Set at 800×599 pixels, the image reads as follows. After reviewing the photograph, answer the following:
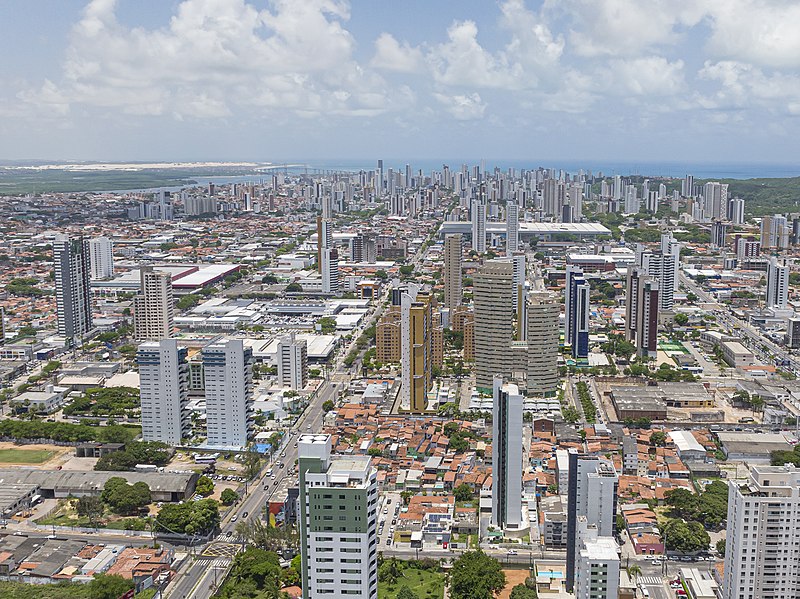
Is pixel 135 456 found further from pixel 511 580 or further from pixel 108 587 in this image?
pixel 511 580

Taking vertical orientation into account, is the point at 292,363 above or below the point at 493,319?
below

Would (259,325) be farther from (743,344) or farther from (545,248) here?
(545,248)

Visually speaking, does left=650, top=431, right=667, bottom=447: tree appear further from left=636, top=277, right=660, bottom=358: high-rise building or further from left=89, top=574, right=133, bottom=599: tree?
left=89, top=574, right=133, bottom=599: tree

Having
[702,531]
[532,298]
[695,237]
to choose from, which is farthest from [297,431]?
[695,237]

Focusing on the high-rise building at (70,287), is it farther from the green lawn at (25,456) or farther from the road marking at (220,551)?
the road marking at (220,551)

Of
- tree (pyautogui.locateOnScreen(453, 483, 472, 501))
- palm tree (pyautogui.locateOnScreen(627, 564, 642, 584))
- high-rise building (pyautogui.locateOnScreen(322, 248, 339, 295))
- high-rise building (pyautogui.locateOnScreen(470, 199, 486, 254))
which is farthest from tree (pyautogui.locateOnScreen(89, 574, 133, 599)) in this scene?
high-rise building (pyautogui.locateOnScreen(470, 199, 486, 254))

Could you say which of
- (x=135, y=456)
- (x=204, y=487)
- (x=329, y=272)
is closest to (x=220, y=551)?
(x=204, y=487)

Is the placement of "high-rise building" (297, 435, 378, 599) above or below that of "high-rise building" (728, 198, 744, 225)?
below
